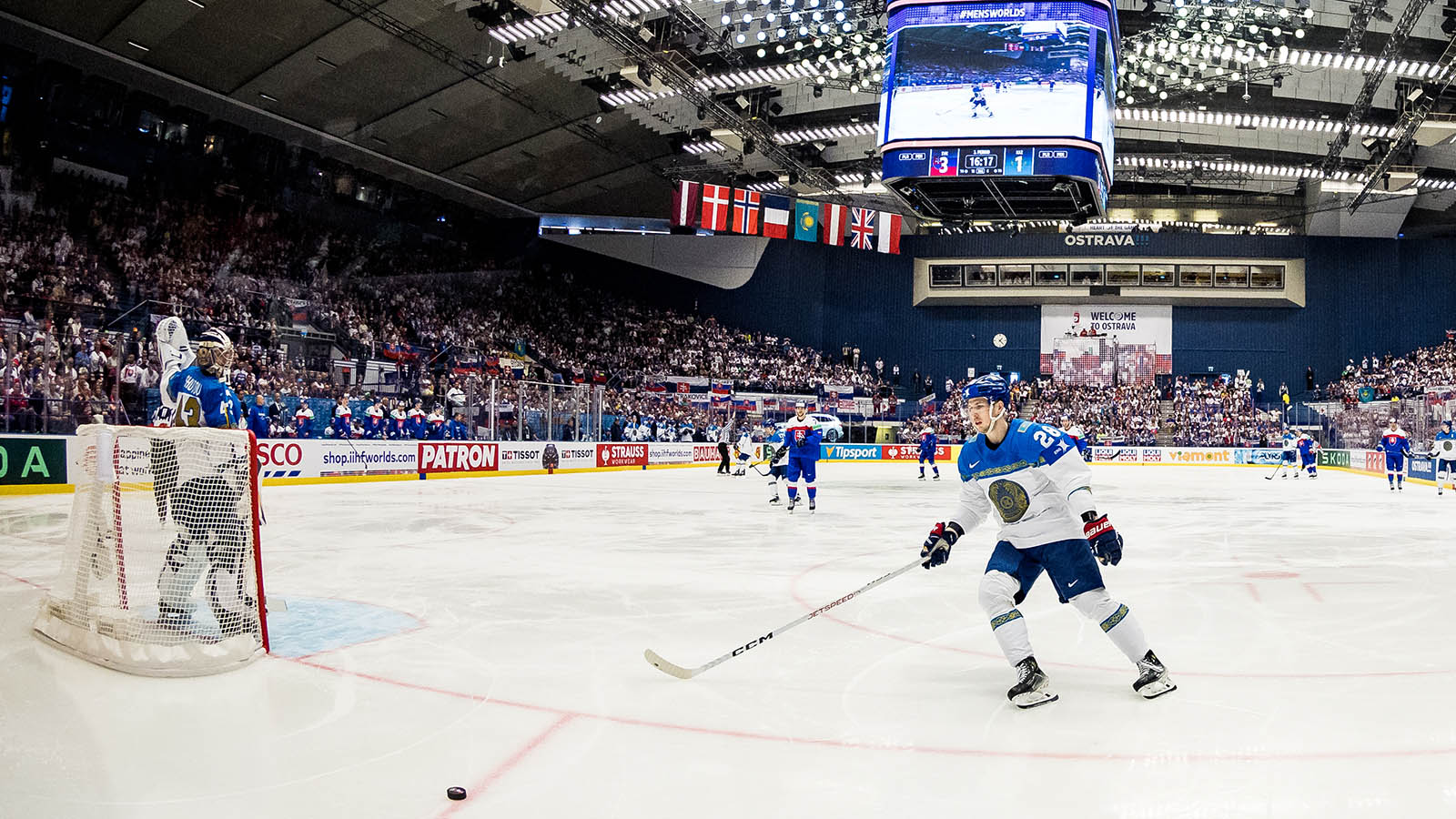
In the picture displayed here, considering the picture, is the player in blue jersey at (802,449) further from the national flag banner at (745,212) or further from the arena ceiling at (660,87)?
the national flag banner at (745,212)

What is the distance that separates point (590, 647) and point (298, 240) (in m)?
23.5

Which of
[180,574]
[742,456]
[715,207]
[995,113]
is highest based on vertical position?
[715,207]

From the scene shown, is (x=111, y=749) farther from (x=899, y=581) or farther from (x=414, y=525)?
(x=414, y=525)

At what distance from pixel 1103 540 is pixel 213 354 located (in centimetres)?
440

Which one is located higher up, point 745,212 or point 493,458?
point 745,212

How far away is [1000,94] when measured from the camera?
15.1m

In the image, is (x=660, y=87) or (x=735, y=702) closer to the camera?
(x=735, y=702)

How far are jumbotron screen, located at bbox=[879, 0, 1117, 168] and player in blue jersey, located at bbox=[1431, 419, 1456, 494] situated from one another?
33.1 feet

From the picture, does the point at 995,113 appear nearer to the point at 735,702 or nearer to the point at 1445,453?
the point at 1445,453

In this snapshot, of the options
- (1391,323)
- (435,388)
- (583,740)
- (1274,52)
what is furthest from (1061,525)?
(1391,323)

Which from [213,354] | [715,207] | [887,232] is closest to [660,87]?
[715,207]

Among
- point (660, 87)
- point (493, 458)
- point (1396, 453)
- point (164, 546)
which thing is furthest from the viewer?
point (660, 87)

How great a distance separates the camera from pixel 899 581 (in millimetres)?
7188

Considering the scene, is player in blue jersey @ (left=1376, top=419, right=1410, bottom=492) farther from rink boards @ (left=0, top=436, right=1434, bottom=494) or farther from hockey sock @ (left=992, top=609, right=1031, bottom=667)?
hockey sock @ (left=992, top=609, right=1031, bottom=667)
